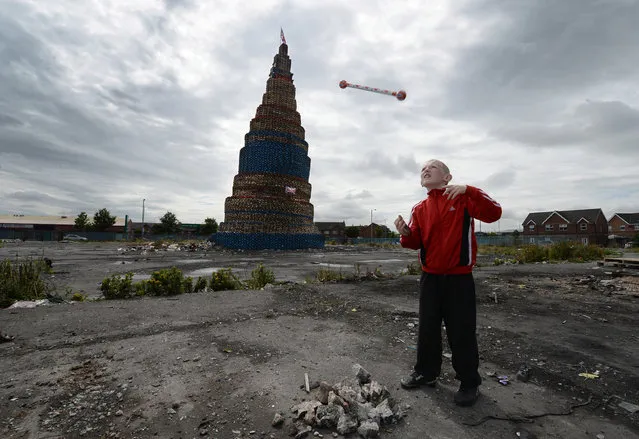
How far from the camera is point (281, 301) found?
6.01 meters

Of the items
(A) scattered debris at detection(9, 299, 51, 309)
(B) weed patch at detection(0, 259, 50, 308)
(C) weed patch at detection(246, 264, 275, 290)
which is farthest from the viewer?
(C) weed patch at detection(246, 264, 275, 290)

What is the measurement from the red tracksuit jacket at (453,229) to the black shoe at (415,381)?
0.93 meters

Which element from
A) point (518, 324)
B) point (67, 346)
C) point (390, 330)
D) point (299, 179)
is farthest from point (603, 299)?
point (299, 179)

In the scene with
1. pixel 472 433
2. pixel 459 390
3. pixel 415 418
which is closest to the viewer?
pixel 472 433

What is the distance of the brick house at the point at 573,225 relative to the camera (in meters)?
52.9

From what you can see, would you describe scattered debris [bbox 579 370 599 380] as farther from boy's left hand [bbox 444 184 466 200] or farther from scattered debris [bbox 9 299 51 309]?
scattered debris [bbox 9 299 51 309]

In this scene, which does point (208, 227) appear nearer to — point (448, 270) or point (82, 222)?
point (82, 222)

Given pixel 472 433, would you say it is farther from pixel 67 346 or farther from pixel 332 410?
pixel 67 346

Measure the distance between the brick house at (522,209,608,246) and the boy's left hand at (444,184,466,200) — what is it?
201ft

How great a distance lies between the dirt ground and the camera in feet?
7.36

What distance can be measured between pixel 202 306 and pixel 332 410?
153 inches

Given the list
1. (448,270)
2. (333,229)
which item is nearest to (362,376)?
(448,270)

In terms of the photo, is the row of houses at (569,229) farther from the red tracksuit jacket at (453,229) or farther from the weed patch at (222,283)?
the red tracksuit jacket at (453,229)

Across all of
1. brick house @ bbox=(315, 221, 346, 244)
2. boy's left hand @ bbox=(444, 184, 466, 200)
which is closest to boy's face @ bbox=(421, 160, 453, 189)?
boy's left hand @ bbox=(444, 184, 466, 200)
